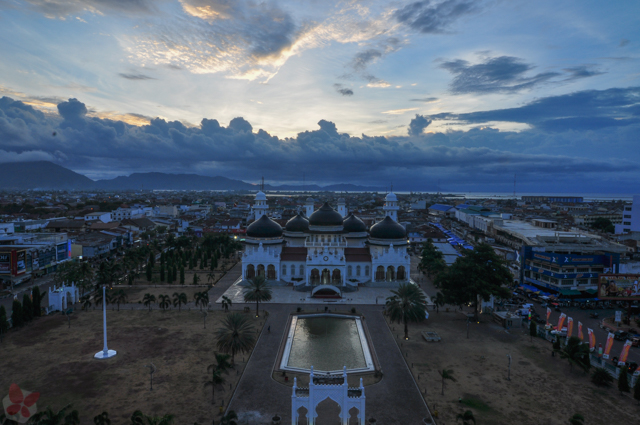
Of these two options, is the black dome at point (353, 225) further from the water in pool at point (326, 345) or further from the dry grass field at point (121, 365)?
the dry grass field at point (121, 365)

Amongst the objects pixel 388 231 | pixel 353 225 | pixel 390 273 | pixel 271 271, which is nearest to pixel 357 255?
pixel 390 273

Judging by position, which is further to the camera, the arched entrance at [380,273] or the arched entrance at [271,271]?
the arched entrance at [271,271]

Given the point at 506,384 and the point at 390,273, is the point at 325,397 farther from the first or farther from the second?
the point at 390,273

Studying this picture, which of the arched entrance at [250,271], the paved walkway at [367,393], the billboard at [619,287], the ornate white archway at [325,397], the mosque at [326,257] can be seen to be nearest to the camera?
the ornate white archway at [325,397]

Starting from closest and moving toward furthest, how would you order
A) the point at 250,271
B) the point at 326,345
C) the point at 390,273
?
the point at 326,345 < the point at 390,273 < the point at 250,271

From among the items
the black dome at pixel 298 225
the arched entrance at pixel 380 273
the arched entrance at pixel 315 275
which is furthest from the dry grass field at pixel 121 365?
the black dome at pixel 298 225

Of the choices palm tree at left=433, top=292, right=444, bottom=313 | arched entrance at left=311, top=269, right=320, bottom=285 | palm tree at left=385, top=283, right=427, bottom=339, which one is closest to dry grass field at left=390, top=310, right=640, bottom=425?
palm tree at left=385, top=283, right=427, bottom=339
